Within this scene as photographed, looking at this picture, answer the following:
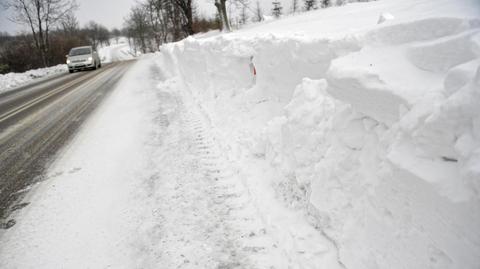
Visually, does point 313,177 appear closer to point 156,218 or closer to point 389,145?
point 389,145

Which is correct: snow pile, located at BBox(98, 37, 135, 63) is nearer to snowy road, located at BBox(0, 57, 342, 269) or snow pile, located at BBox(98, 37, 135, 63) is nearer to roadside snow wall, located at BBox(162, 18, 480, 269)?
snowy road, located at BBox(0, 57, 342, 269)

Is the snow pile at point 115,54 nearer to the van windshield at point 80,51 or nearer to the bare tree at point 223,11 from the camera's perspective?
the van windshield at point 80,51

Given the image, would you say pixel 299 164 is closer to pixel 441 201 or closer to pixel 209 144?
pixel 441 201

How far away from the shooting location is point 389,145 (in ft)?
6.79

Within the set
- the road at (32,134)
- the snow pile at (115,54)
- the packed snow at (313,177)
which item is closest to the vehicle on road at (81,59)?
the road at (32,134)

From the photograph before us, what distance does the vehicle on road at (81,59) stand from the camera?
69.7 feet

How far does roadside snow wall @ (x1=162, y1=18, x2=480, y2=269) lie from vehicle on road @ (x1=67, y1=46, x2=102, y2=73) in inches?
837

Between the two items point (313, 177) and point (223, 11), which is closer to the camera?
point (313, 177)

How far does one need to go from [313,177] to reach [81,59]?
74.7 feet

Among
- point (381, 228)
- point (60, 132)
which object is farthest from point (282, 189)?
point (60, 132)

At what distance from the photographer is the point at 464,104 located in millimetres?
1540

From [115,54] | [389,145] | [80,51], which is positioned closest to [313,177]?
[389,145]

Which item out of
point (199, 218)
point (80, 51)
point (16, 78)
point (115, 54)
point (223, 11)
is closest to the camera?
point (199, 218)

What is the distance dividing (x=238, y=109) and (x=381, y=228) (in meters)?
3.92
